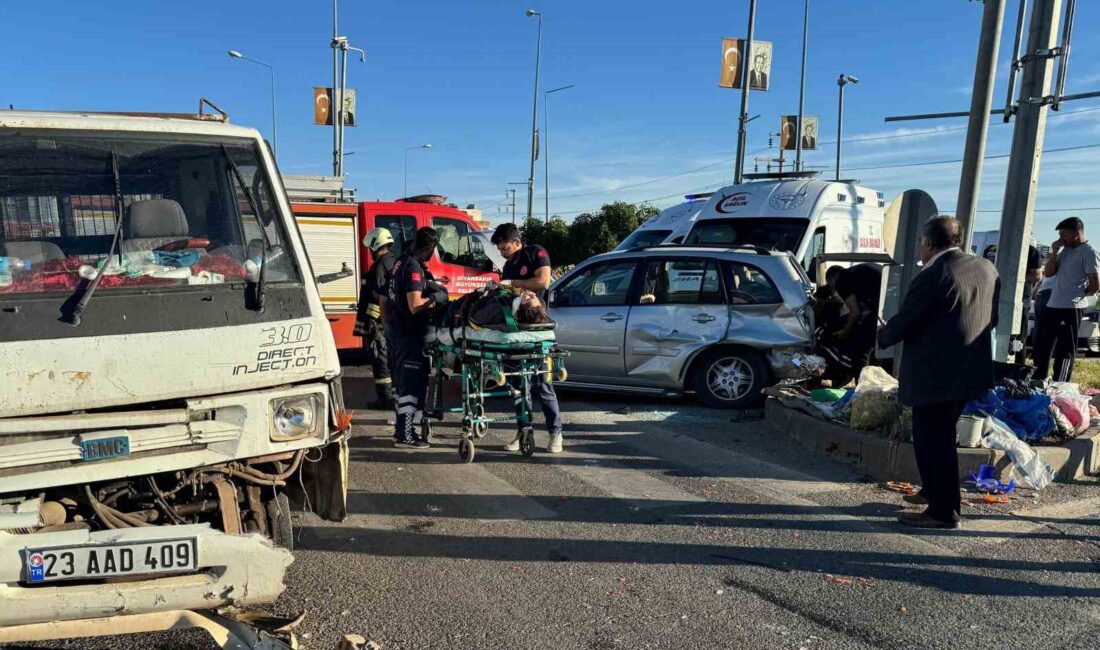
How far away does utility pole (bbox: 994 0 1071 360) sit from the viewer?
7.67 meters

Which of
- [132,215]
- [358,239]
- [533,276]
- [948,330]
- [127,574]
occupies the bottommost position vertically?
[127,574]

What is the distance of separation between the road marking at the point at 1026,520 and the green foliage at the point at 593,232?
25474 millimetres

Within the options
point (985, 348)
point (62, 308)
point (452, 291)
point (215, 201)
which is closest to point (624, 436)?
point (985, 348)

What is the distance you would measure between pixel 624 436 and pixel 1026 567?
3.57 m

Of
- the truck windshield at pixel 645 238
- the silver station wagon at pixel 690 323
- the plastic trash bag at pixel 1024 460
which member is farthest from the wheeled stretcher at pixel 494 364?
the truck windshield at pixel 645 238

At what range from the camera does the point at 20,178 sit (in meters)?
3.75

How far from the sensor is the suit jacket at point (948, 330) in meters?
4.88

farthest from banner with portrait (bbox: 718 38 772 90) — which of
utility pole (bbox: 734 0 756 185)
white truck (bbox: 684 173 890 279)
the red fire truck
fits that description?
the red fire truck

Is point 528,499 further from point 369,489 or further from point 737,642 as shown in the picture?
point 737,642

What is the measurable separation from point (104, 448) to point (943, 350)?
4365mm

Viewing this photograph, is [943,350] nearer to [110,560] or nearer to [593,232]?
[110,560]

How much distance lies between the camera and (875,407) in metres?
6.59

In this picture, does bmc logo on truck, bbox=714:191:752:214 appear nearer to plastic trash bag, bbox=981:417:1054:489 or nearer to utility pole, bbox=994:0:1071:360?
utility pole, bbox=994:0:1071:360

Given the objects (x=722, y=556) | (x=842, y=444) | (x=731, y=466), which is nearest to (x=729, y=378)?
(x=842, y=444)
